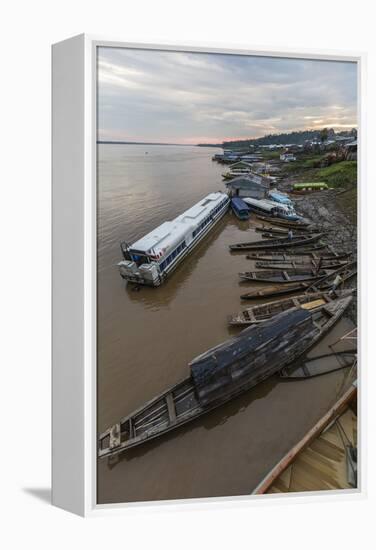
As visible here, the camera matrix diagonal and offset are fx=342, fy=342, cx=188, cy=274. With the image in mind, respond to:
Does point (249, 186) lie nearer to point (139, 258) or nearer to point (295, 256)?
point (295, 256)

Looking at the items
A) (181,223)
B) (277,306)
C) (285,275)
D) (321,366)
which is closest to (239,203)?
(181,223)

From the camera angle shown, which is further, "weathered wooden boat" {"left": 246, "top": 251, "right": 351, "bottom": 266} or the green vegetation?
"weathered wooden boat" {"left": 246, "top": 251, "right": 351, "bottom": 266}

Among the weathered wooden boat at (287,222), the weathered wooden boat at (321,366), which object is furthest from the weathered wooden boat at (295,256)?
the weathered wooden boat at (321,366)

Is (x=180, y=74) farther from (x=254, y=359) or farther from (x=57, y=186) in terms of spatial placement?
(x=254, y=359)

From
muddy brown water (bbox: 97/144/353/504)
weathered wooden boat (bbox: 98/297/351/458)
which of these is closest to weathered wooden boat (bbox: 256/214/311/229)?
muddy brown water (bbox: 97/144/353/504)

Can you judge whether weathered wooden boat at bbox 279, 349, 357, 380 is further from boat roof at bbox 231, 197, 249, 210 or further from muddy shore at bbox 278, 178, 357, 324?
boat roof at bbox 231, 197, 249, 210

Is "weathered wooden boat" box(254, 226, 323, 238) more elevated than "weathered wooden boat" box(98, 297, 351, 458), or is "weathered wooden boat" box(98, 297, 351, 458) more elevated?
"weathered wooden boat" box(254, 226, 323, 238)
